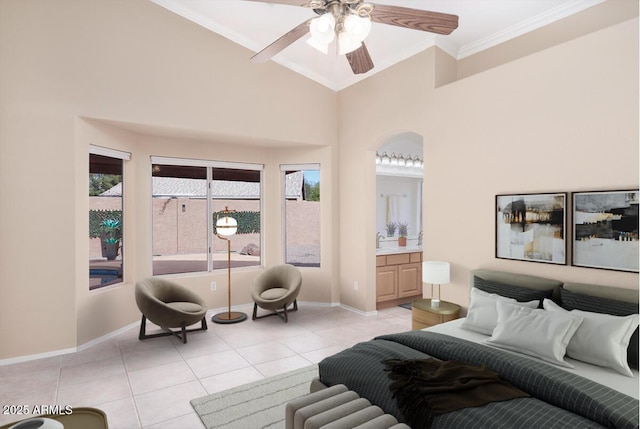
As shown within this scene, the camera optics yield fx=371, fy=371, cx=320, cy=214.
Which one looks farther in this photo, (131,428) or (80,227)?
(80,227)

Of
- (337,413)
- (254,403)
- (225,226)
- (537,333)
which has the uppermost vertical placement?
(225,226)

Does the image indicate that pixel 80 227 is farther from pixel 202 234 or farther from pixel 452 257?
pixel 452 257

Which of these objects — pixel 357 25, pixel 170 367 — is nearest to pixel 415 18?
pixel 357 25

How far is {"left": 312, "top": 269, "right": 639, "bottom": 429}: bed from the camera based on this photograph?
1.82m

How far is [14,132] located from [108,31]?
1422mm

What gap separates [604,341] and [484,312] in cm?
83

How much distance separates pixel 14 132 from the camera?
3551 millimetres

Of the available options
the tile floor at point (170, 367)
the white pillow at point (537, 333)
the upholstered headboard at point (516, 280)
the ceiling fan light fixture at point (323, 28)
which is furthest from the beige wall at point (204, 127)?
the ceiling fan light fixture at point (323, 28)

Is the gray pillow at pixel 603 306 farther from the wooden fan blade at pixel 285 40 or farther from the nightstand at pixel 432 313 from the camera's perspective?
the wooden fan blade at pixel 285 40

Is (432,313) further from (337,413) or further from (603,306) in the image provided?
(337,413)

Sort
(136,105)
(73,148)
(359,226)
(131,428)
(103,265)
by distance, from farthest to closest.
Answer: (359,226) < (103,265) < (136,105) < (73,148) < (131,428)

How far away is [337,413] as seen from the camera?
2.02m

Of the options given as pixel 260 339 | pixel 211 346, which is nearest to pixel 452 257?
pixel 260 339

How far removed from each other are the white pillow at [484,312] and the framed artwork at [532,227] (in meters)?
0.54
